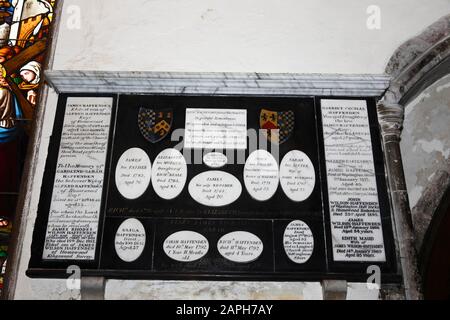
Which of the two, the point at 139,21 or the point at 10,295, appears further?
the point at 139,21

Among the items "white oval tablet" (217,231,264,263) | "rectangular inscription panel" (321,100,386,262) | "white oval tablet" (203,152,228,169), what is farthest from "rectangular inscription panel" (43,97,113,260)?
"rectangular inscription panel" (321,100,386,262)

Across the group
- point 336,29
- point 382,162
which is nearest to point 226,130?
point 382,162

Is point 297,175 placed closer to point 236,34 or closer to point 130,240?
point 130,240

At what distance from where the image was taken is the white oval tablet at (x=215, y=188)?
2670mm

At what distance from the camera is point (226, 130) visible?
9.41 ft

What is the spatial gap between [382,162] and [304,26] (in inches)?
52.5

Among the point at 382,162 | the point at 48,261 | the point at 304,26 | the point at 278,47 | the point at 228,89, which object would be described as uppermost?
the point at 304,26

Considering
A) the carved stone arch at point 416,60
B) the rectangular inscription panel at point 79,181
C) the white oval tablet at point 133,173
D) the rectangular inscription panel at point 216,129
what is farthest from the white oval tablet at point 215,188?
the carved stone arch at point 416,60

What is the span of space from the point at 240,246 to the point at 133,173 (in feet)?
2.88

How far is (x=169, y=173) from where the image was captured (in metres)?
2.75

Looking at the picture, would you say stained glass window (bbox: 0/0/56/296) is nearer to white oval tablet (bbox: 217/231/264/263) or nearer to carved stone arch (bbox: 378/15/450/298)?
white oval tablet (bbox: 217/231/264/263)

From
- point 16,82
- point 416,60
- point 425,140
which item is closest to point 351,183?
point 416,60

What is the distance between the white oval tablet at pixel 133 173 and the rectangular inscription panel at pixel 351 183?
1.25m

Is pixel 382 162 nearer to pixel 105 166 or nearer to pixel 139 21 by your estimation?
pixel 105 166
